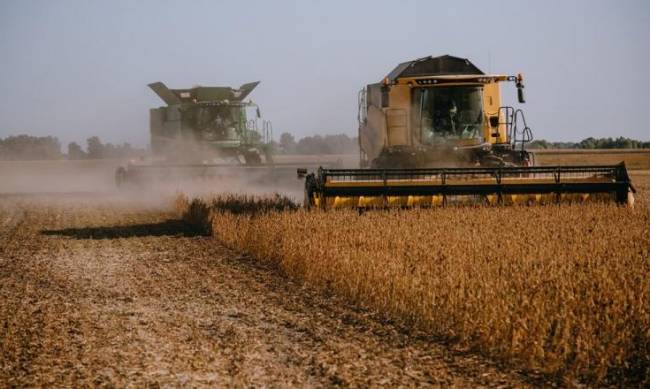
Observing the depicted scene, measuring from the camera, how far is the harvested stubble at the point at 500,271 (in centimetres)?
566

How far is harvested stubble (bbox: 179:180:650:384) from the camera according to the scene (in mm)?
5660

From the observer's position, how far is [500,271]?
314 inches

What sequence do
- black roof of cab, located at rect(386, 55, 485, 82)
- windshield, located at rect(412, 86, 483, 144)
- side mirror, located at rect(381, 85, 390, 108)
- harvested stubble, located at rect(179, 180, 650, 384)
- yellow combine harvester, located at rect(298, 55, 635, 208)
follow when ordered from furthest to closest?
black roof of cab, located at rect(386, 55, 485, 82) < windshield, located at rect(412, 86, 483, 144) < side mirror, located at rect(381, 85, 390, 108) < yellow combine harvester, located at rect(298, 55, 635, 208) < harvested stubble, located at rect(179, 180, 650, 384)

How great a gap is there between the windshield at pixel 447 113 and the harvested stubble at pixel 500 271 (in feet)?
8.39

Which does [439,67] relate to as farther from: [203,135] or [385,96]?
[203,135]

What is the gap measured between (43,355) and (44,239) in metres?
7.65

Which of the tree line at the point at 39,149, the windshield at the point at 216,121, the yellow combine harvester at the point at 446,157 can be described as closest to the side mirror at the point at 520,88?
the yellow combine harvester at the point at 446,157

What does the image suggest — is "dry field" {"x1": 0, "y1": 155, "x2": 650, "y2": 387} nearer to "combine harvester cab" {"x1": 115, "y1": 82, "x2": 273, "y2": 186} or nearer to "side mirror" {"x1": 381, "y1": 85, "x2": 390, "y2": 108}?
"side mirror" {"x1": 381, "y1": 85, "x2": 390, "y2": 108}

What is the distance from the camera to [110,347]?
6137 mm

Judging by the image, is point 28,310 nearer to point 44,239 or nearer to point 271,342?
point 271,342

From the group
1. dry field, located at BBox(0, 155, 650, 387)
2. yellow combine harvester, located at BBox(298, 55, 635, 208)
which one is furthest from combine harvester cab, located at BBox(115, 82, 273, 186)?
dry field, located at BBox(0, 155, 650, 387)

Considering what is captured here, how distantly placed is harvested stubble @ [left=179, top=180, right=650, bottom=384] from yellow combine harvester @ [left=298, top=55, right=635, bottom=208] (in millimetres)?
602

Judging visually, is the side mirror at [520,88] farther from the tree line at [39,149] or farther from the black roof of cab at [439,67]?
the tree line at [39,149]

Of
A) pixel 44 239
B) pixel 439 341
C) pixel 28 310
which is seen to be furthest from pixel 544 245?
pixel 44 239
